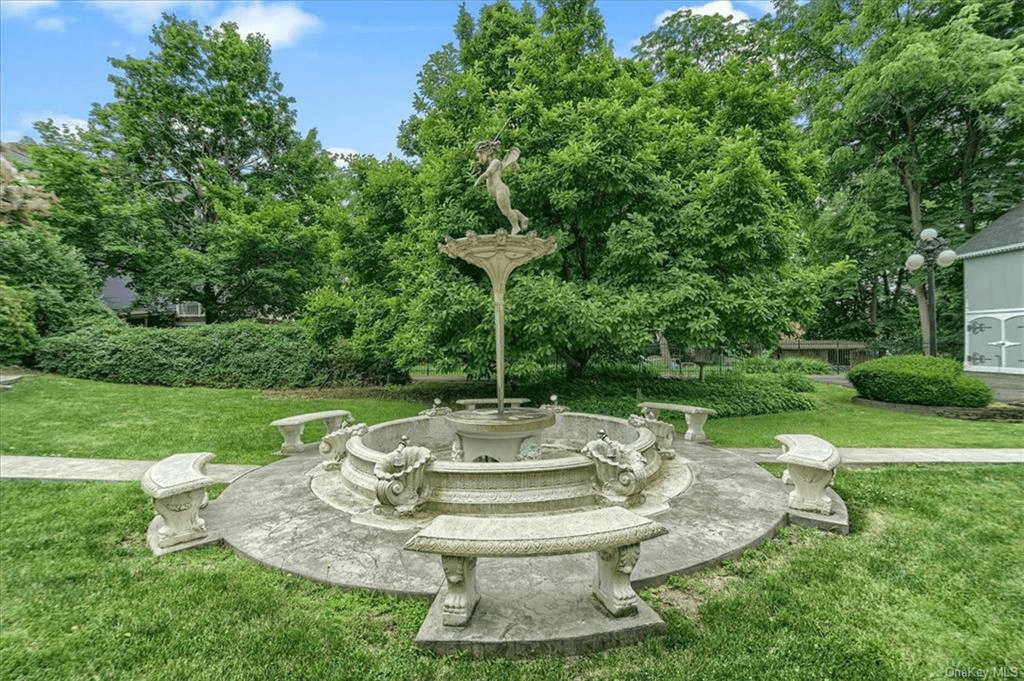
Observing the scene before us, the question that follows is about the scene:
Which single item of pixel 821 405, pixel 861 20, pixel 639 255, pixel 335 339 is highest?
pixel 861 20

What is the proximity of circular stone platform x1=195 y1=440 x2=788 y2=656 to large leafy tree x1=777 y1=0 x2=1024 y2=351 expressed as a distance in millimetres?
24295

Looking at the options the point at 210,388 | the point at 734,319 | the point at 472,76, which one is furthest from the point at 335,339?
the point at 734,319

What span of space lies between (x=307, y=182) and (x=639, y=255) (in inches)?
892

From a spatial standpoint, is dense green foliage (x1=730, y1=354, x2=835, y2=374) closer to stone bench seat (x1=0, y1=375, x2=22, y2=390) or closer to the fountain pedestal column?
the fountain pedestal column

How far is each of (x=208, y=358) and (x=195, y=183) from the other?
12.8 meters

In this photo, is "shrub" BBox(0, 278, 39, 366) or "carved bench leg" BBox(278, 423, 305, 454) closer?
"carved bench leg" BBox(278, 423, 305, 454)

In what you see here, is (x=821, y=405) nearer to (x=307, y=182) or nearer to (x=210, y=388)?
(x=210, y=388)

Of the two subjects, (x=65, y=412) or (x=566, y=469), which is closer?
(x=566, y=469)

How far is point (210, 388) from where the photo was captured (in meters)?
17.6

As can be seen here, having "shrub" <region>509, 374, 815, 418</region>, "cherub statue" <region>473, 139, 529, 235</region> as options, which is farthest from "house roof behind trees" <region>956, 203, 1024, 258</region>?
"cherub statue" <region>473, 139, 529, 235</region>

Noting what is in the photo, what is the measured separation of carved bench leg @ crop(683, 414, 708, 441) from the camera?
9969 mm

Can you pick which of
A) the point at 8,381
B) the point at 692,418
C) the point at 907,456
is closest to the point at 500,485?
the point at 692,418

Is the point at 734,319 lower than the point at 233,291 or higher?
Answer: lower

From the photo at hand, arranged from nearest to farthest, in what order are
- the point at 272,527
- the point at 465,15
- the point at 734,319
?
the point at 272,527 < the point at 734,319 < the point at 465,15
